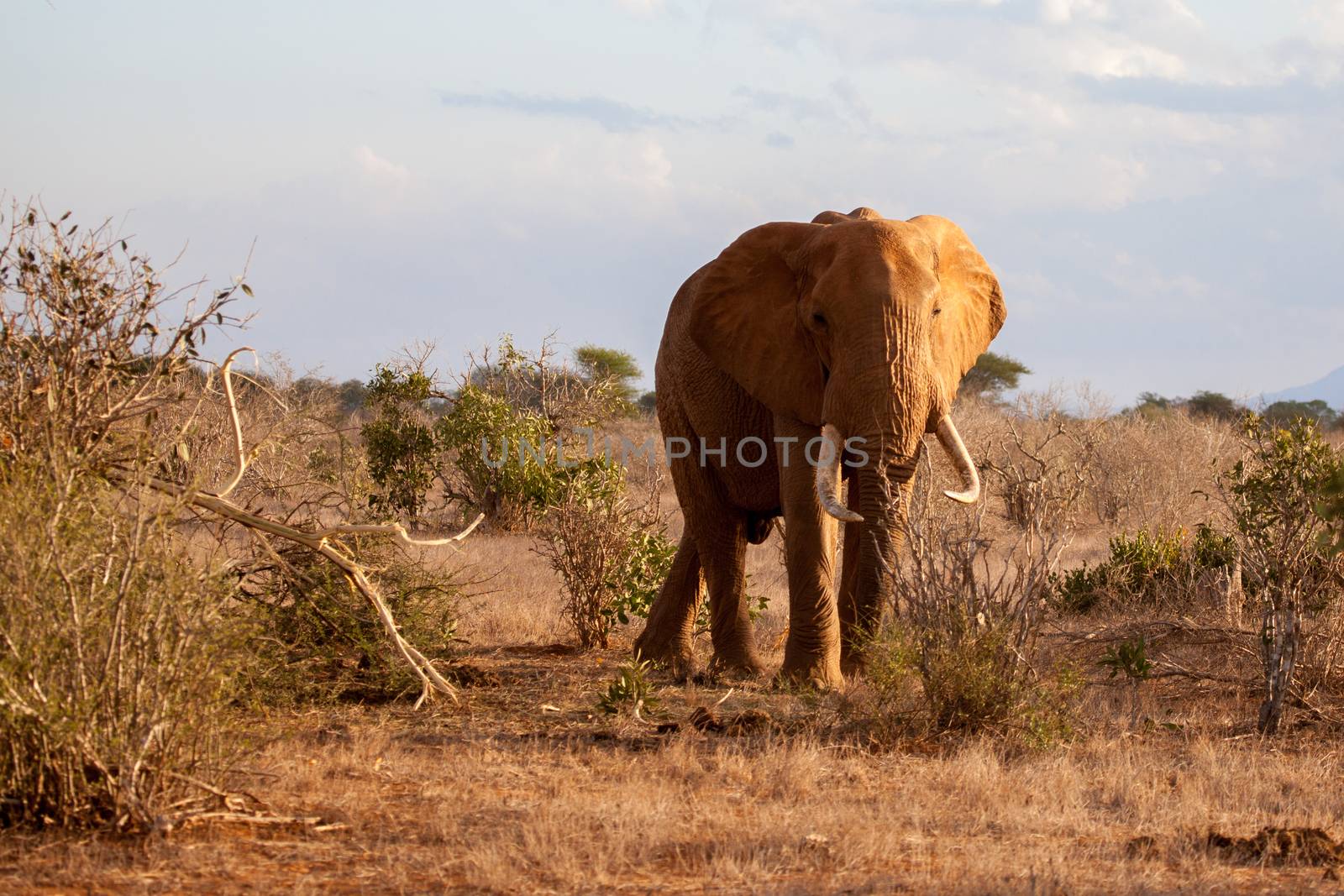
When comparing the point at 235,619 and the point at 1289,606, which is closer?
the point at 235,619

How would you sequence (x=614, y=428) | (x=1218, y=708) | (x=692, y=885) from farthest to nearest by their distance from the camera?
1. (x=614, y=428)
2. (x=1218, y=708)
3. (x=692, y=885)

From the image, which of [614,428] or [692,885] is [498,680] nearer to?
[692,885]

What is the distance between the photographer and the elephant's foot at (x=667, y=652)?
9117mm

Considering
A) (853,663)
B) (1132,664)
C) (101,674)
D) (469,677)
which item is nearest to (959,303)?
→ (853,663)

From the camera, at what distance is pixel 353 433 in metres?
26.5

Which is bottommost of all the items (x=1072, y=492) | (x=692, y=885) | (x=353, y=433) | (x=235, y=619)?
(x=692, y=885)

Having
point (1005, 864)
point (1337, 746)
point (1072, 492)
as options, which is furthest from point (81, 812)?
point (1337, 746)

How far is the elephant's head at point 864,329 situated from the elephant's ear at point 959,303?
0.03 ft

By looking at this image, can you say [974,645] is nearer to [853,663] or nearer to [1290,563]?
[853,663]

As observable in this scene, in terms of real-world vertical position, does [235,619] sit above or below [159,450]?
below

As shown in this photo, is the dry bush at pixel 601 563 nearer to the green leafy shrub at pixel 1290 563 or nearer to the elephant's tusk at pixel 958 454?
the elephant's tusk at pixel 958 454

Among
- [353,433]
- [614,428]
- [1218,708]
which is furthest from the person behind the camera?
[614,428]

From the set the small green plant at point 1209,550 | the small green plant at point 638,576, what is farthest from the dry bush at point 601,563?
the small green plant at point 1209,550

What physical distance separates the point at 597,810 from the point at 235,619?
5.28ft
